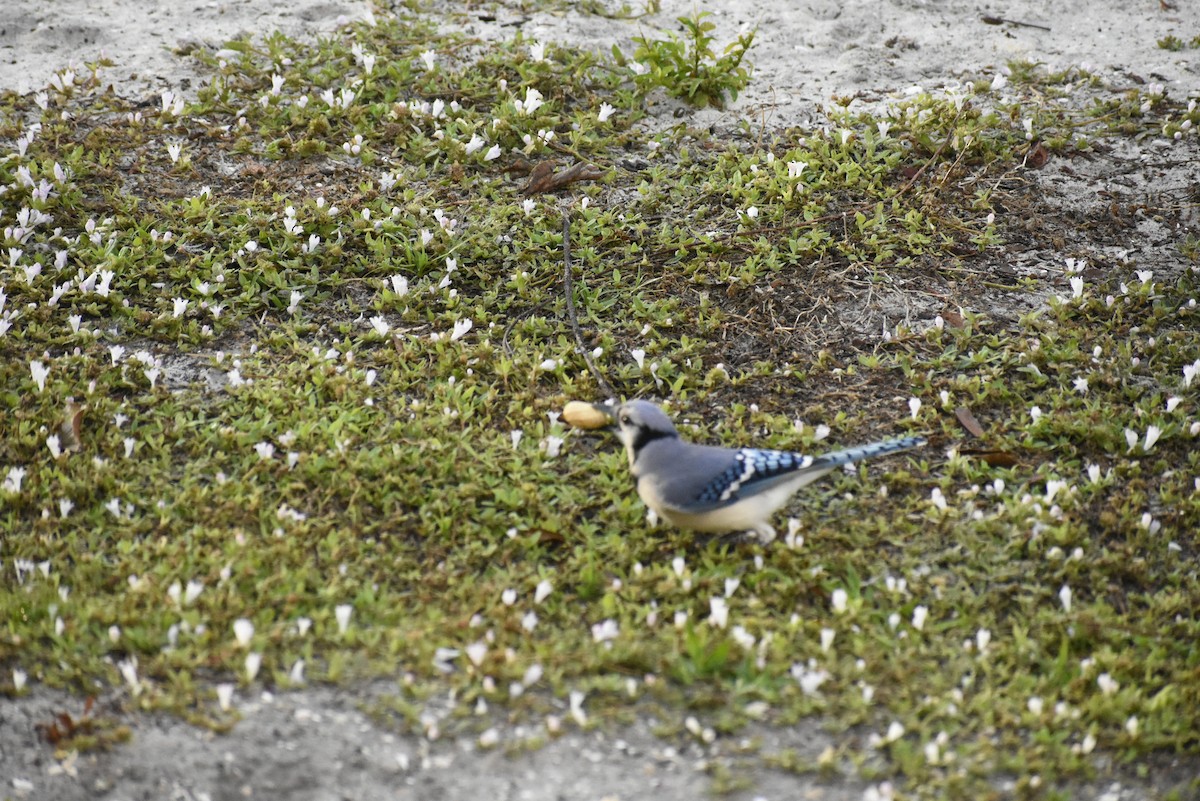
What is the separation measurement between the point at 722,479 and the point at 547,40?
5880 mm

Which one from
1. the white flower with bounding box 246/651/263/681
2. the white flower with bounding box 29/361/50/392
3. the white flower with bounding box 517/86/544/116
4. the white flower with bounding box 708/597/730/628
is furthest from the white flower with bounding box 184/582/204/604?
the white flower with bounding box 517/86/544/116

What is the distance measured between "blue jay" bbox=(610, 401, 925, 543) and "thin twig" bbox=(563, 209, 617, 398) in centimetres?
103

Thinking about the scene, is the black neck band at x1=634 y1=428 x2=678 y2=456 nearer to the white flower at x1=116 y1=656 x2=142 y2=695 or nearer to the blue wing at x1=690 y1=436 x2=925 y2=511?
the blue wing at x1=690 y1=436 x2=925 y2=511

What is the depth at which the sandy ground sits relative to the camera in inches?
174

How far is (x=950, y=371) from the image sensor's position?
697 cm

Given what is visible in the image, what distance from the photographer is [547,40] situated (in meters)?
9.98

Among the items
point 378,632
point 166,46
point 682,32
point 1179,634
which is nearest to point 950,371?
point 1179,634

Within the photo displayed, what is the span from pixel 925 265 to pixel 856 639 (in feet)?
11.7

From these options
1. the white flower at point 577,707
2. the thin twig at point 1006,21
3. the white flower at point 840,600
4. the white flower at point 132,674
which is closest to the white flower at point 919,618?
the white flower at point 840,600

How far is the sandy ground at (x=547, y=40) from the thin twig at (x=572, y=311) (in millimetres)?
2072

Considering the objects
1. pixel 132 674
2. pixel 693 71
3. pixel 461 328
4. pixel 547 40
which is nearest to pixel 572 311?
pixel 461 328

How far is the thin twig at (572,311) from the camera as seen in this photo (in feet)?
22.3

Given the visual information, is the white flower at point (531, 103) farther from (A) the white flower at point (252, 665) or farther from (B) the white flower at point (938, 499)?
(A) the white flower at point (252, 665)

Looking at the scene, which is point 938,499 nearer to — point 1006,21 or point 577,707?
point 577,707
